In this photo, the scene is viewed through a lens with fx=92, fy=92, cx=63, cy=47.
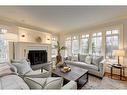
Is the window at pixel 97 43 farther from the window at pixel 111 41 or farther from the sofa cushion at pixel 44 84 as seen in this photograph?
the sofa cushion at pixel 44 84

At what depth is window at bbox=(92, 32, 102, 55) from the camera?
5.00m

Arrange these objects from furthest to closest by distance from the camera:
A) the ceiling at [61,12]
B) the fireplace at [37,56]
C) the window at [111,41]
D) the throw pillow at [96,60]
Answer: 1. the fireplace at [37,56]
2. the window at [111,41]
3. the throw pillow at [96,60]
4. the ceiling at [61,12]

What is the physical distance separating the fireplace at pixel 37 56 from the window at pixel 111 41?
12.3 feet

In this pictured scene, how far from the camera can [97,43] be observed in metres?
5.13

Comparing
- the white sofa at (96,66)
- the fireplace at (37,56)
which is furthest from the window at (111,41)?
the fireplace at (37,56)

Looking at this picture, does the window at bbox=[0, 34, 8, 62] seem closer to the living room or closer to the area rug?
the living room

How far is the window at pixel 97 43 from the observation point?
16.4ft

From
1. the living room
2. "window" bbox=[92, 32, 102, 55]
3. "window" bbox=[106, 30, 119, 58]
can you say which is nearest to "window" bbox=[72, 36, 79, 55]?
the living room

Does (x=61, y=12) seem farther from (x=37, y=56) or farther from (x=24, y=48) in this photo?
(x=37, y=56)

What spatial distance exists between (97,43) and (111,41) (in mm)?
766
